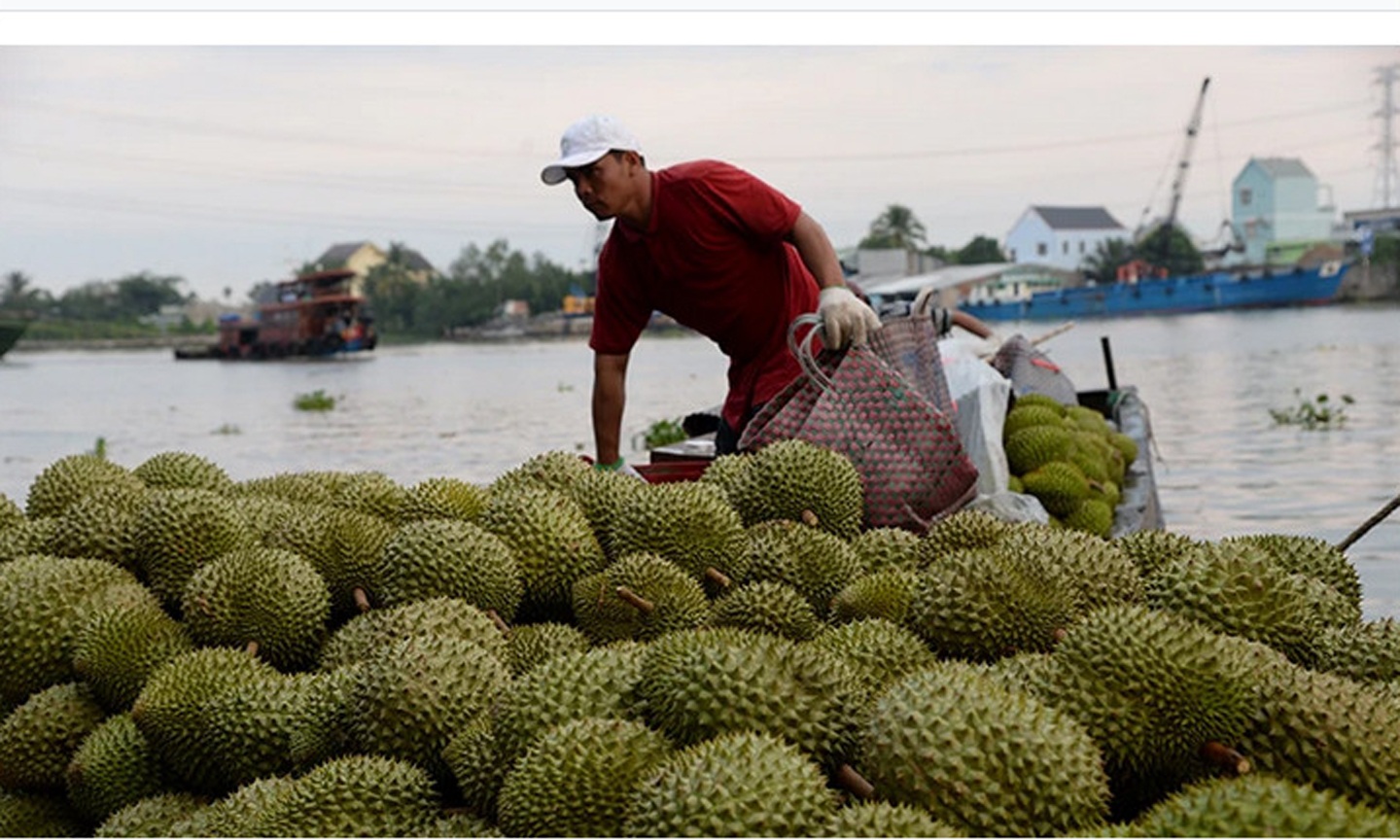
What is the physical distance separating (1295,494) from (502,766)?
7576 millimetres

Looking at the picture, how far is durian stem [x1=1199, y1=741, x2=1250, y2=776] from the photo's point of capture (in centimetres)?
166

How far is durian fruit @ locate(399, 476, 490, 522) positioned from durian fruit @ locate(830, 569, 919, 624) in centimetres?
93

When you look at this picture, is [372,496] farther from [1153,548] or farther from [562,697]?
[1153,548]

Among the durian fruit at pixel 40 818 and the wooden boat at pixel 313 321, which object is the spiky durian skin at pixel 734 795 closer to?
the durian fruit at pixel 40 818

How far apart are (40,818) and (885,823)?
1828 mm

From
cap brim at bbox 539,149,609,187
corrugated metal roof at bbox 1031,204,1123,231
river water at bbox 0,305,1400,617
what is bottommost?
river water at bbox 0,305,1400,617

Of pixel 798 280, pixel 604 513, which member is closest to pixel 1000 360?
pixel 798 280

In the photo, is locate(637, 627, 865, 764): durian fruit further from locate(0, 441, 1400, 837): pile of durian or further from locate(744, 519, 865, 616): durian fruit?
locate(744, 519, 865, 616): durian fruit

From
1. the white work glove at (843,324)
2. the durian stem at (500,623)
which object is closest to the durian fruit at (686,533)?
the durian stem at (500,623)

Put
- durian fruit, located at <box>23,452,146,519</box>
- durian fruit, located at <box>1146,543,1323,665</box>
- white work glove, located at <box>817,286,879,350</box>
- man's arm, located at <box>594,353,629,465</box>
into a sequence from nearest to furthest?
durian fruit, located at <box>1146,543,1323,665</box> < durian fruit, located at <box>23,452,146,519</box> < white work glove, located at <box>817,286,879,350</box> < man's arm, located at <box>594,353,629,465</box>

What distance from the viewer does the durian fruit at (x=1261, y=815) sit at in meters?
1.43

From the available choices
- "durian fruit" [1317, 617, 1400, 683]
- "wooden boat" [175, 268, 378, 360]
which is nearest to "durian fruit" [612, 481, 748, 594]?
"durian fruit" [1317, 617, 1400, 683]

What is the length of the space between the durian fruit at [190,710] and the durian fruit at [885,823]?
1.16 metres

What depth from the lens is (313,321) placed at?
36938 millimetres
